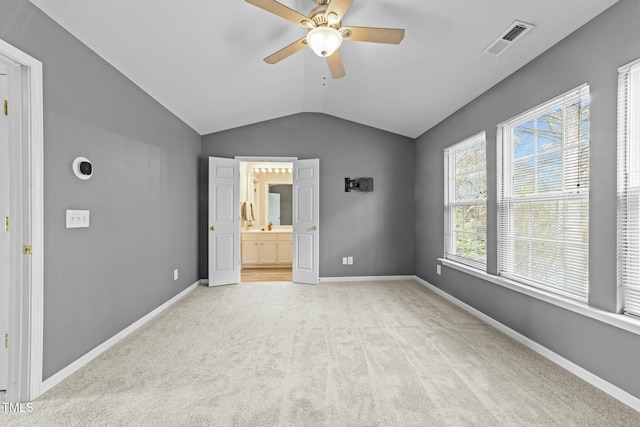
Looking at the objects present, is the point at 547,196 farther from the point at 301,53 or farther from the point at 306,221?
the point at 306,221

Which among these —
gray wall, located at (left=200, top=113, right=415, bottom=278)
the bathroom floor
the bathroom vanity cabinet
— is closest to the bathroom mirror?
the bathroom vanity cabinet

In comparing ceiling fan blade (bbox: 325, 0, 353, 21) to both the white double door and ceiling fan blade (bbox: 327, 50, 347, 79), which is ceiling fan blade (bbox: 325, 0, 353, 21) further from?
the white double door

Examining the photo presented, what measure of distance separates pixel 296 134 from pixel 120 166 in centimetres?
274

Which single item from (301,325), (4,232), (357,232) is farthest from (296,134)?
(4,232)

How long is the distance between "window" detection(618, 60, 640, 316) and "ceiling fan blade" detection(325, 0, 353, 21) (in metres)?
1.74

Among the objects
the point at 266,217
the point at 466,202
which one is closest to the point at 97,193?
the point at 466,202

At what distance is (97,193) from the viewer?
2342mm

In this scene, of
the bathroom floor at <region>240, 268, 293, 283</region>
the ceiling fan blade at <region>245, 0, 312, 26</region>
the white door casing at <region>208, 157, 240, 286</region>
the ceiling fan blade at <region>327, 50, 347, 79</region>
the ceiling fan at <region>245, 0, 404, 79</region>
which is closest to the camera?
the ceiling fan blade at <region>245, 0, 312, 26</region>

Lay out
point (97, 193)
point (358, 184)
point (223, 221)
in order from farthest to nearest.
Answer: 1. point (358, 184)
2. point (223, 221)
3. point (97, 193)

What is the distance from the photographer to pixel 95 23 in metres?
2.05

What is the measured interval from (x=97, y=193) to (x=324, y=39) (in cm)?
214

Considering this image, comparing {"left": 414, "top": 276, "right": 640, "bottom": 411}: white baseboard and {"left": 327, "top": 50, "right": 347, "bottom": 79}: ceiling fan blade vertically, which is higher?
{"left": 327, "top": 50, "right": 347, "bottom": 79}: ceiling fan blade

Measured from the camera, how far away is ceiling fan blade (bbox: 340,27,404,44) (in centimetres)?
194

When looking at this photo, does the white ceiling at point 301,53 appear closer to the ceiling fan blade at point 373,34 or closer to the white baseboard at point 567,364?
the ceiling fan blade at point 373,34
